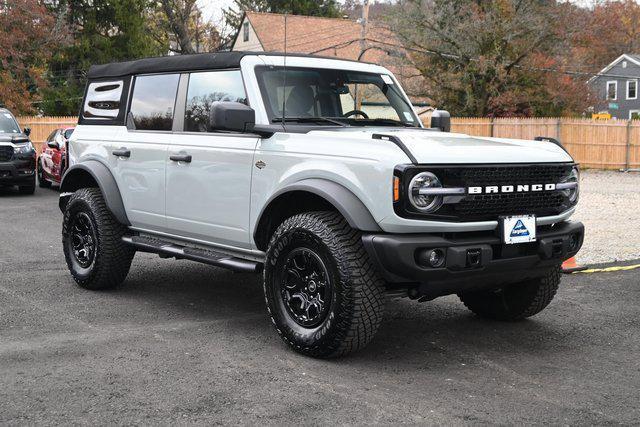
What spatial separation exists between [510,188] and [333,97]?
5.88 ft

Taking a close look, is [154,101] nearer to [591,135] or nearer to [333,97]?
[333,97]

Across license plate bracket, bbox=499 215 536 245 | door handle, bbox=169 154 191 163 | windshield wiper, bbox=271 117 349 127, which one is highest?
windshield wiper, bbox=271 117 349 127

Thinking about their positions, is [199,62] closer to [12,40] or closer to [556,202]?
[556,202]

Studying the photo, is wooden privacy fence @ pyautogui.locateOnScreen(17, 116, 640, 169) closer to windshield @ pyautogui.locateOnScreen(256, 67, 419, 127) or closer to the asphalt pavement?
the asphalt pavement

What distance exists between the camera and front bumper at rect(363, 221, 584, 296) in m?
4.86

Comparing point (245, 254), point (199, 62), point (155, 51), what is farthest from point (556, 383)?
point (155, 51)

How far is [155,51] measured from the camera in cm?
4281

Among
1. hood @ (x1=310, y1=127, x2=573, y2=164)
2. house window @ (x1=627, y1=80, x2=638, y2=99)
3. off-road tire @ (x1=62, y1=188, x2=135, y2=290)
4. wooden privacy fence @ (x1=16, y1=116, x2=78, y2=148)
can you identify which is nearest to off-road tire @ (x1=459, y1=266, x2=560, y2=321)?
hood @ (x1=310, y1=127, x2=573, y2=164)

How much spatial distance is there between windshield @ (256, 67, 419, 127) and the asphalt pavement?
1.62 m

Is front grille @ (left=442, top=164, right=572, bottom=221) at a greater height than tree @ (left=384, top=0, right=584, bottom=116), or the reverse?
tree @ (left=384, top=0, right=584, bottom=116)

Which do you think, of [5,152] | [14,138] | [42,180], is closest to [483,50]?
[42,180]

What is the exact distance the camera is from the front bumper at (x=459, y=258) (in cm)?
486

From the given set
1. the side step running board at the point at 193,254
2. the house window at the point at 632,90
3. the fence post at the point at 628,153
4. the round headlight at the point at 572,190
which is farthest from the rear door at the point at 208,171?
the house window at the point at 632,90

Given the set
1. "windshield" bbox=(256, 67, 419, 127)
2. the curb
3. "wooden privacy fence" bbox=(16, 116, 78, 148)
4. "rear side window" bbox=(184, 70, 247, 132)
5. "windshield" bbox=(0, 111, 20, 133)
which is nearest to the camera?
"windshield" bbox=(256, 67, 419, 127)
